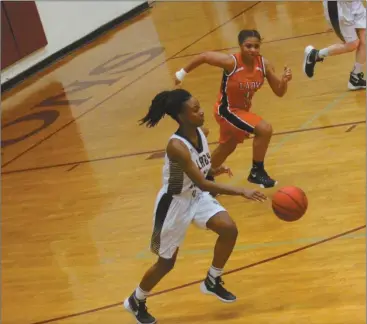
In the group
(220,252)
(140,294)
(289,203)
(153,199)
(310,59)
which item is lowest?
(153,199)

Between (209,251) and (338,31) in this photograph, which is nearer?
(209,251)

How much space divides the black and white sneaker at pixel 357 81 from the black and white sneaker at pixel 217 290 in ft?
13.0

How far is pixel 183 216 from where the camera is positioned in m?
4.34

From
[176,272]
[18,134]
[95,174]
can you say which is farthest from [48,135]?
[176,272]

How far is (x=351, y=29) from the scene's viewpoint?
25.5 feet

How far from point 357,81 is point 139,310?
435 centimetres

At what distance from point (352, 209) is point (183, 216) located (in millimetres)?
1707

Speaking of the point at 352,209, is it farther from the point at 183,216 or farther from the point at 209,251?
the point at 183,216

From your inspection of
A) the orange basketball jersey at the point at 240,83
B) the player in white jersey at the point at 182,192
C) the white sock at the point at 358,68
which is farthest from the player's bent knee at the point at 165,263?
the white sock at the point at 358,68

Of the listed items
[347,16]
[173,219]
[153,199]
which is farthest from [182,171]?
[347,16]

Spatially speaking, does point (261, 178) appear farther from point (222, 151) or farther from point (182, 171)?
point (182, 171)

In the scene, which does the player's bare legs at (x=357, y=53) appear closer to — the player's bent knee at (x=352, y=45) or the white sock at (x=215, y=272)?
the player's bent knee at (x=352, y=45)

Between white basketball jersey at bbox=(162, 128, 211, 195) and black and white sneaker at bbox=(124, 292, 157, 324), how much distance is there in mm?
755

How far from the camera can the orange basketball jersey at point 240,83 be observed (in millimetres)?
5758
